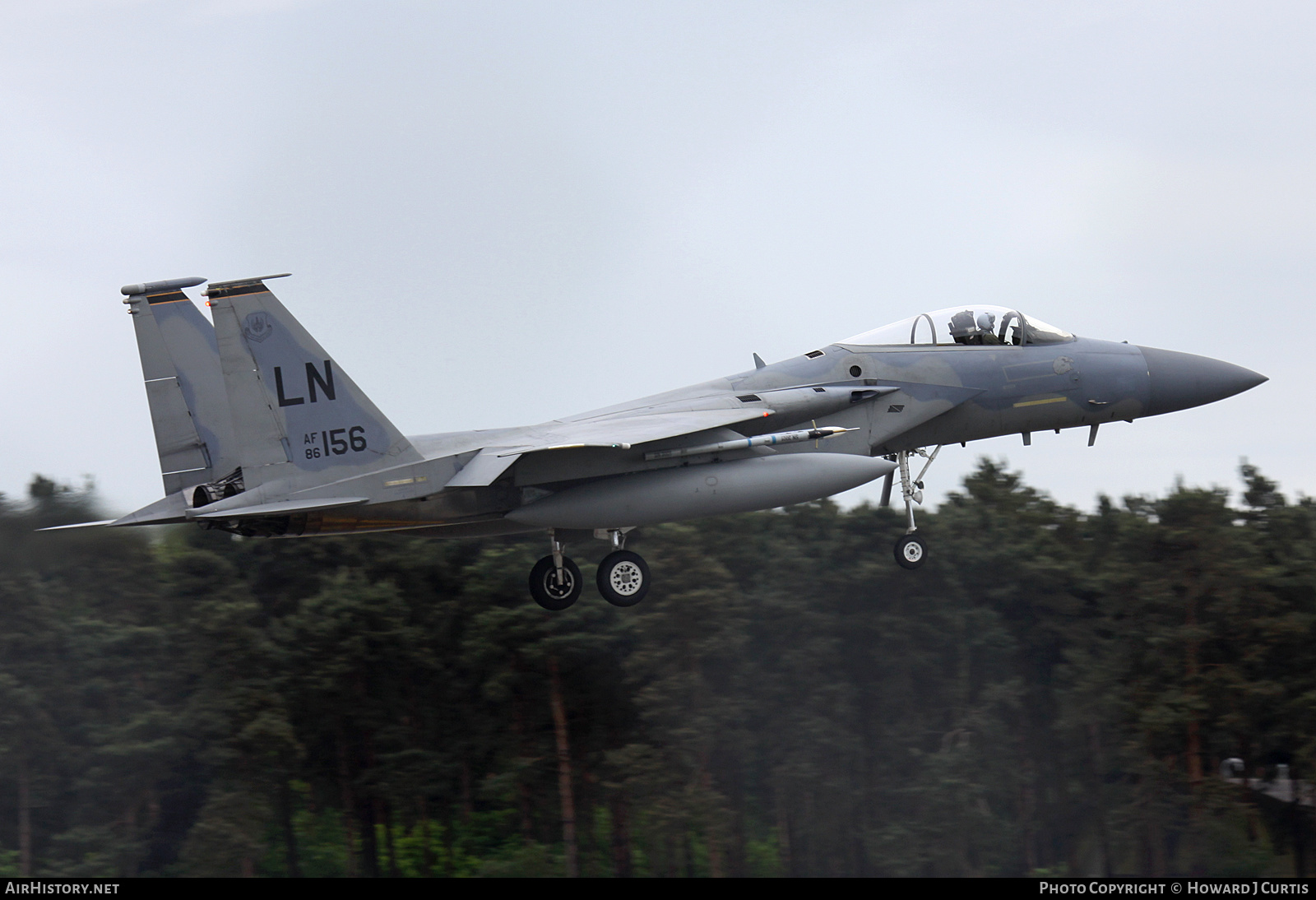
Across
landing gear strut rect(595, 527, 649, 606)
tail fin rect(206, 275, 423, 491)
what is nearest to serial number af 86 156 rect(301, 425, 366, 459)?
tail fin rect(206, 275, 423, 491)

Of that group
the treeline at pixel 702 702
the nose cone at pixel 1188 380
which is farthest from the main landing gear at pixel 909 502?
the treeline at pixel 702 702

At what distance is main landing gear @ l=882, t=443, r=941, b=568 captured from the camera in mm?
16359

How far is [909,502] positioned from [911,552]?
0.71m

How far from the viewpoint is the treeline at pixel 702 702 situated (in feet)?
102

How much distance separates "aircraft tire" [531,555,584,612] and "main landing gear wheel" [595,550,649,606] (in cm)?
59

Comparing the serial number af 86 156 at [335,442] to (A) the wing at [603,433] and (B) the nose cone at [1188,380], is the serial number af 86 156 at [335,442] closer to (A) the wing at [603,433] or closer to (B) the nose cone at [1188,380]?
(A) the wing at [603,433]

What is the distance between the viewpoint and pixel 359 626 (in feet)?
103

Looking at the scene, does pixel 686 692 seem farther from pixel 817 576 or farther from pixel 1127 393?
pixel 1127 393

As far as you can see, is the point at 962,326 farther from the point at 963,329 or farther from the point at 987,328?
the point at 987,328

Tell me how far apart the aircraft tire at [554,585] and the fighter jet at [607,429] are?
0.9 inches

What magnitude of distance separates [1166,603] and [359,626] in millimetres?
20939

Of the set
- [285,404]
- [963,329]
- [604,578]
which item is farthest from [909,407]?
[285,404]

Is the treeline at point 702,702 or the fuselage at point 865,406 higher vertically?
the fuselage at point 865,406

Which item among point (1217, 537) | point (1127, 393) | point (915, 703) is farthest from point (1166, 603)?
point (1127, 393)
